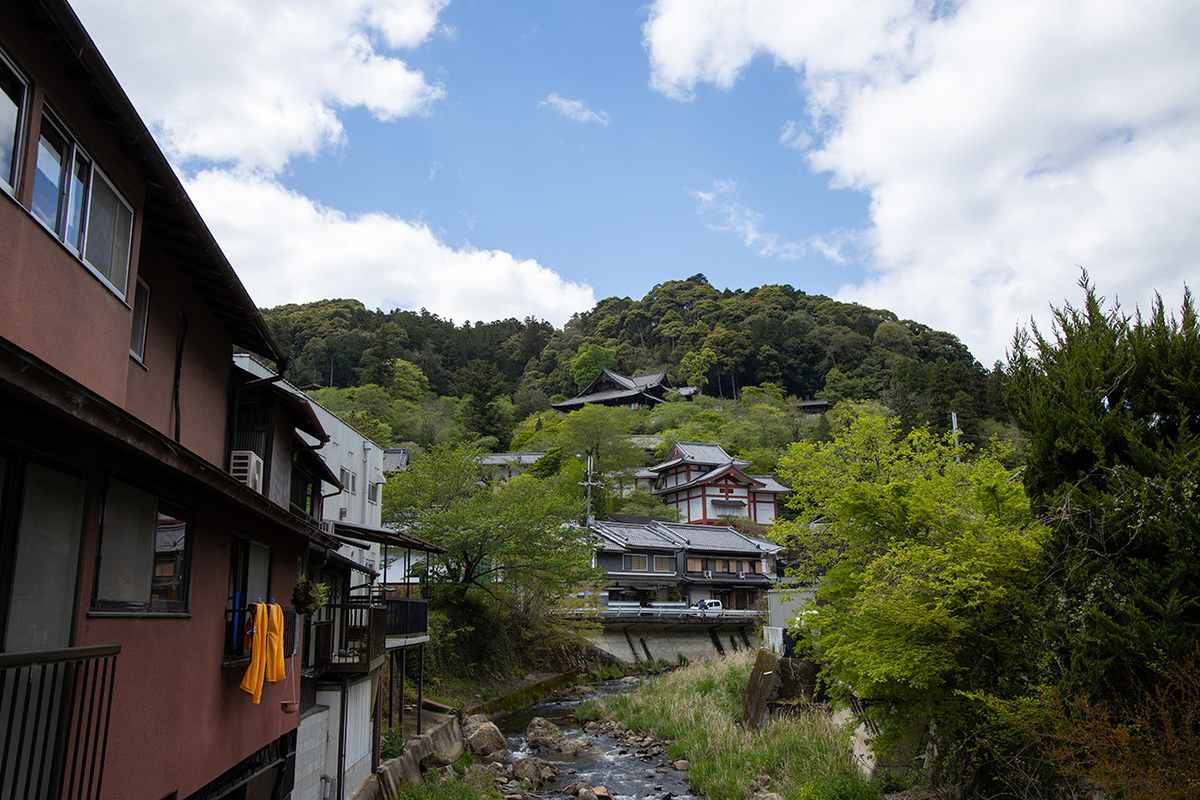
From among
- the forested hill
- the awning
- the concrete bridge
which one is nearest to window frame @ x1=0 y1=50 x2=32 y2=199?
the awning

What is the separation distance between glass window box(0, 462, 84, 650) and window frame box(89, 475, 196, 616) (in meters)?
0.31

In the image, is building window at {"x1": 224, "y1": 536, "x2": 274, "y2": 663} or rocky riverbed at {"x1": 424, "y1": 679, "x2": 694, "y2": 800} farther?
rocky riverbed at {"x1": 424, "y1": 679, "x2": 694, "y2": 800}

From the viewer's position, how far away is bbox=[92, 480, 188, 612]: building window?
566cm

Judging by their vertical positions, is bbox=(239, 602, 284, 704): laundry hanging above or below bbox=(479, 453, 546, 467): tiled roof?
below

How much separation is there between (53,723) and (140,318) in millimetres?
4444

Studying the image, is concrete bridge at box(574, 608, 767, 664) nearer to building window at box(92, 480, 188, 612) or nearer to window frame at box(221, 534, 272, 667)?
window frame at box(221, 534, 272, 667)

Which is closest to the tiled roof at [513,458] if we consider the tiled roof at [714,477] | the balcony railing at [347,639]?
the tiled roof at [714,477]

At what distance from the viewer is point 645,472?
6325 cm

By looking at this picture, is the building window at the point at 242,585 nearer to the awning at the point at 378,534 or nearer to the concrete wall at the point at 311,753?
the concrete wall at the point at 311,753

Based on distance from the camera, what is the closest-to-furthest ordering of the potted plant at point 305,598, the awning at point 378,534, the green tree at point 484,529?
the potted plant at point 305,598 → the awning at point 378,534 → the green tree at point 484,529

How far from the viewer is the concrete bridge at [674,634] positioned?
40.3 m

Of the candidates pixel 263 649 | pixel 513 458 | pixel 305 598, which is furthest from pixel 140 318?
pixel 513 458

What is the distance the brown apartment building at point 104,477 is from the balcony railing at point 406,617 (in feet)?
26.9

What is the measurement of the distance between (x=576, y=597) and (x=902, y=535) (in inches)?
891
